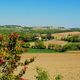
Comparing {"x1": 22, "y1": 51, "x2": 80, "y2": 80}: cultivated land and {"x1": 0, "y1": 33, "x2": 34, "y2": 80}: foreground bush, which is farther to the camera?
{"x1": 22, "y1": 51, "x2": 80, "y2": 80}: cultivated land

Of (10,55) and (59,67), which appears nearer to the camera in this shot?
(10,55)

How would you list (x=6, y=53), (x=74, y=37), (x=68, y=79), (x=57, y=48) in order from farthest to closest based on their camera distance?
(x=74, y=37)
(x=57, y=48)
(x=68, y=79)
(x=6, y=53)

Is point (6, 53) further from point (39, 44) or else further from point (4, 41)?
point (39, 44)

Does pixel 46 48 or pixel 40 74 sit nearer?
pixel 40 74

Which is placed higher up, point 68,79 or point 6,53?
point 6,53

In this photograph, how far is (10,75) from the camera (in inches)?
400

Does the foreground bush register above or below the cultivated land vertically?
above

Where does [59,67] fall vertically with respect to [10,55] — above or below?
below

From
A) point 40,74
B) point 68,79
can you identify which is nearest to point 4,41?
point 40,74

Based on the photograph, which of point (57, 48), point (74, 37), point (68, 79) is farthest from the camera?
point (74, 37)

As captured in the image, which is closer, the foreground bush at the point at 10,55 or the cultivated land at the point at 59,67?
the foreground bush at the point at 10,55

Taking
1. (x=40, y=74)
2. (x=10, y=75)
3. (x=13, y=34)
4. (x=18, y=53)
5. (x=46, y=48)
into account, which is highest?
(x=13, y=34)

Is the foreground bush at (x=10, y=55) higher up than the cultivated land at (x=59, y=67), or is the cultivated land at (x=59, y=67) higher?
the foreground bush at (x=10, y=55)

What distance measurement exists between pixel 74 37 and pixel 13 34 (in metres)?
119
